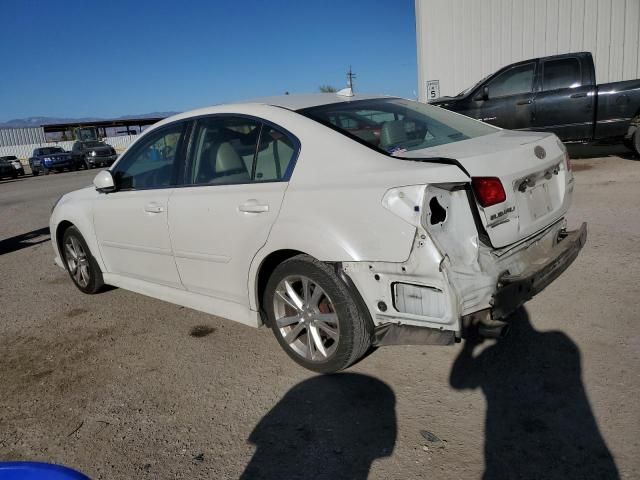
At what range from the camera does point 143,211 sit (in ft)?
12.9

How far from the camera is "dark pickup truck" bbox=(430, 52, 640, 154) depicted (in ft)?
29.5

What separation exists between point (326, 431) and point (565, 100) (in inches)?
348

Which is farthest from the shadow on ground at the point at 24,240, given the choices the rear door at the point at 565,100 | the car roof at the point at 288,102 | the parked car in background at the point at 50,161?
the parked car in background at the point at 50,161

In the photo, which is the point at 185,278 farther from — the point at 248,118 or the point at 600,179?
the point at 600,179

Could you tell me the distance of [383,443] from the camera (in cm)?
247

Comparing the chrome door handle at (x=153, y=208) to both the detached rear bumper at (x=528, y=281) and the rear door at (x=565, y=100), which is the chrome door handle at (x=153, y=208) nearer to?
the detached rear bumper at (x=528, y=281)

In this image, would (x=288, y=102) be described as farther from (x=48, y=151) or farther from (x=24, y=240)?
(x=48, y=151)

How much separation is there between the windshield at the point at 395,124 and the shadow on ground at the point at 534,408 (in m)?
1.35

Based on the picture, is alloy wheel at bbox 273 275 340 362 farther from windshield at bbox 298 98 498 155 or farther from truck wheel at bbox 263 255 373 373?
windshield at bbox 298 98 498 155

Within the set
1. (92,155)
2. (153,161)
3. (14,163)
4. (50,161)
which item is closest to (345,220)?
(153,161)

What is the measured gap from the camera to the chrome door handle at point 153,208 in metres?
3.77

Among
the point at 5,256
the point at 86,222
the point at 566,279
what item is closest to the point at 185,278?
the point at 86,222

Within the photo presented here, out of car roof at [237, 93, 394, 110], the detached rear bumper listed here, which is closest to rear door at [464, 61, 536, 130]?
car roof at [237, 93, 394, 110]

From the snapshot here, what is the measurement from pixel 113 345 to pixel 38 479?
2.98 m
